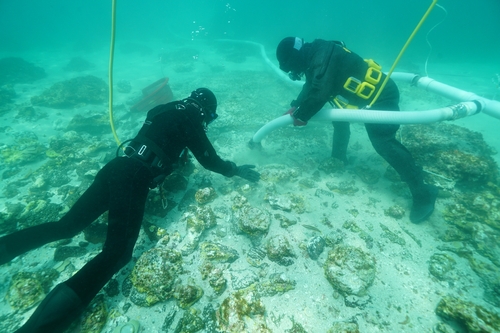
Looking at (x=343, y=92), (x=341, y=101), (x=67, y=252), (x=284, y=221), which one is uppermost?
(x=343, y=92)

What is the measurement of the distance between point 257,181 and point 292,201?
2.88ft

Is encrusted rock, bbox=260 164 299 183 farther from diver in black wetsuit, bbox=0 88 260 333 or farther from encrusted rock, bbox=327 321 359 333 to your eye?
encrusted rock, bbox=327 321 359 333

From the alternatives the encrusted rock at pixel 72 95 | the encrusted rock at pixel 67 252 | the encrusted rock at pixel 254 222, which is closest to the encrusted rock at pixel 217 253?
the encrusted rock at pixel 254 222

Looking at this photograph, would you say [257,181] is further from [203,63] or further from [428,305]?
[203,63]

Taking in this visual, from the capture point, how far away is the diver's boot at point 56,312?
2.15 metres

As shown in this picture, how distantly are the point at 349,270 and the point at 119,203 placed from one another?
10.9 feet

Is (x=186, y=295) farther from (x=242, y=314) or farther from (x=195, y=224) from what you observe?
(x=195, y=224)

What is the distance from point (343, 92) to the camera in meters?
4.46

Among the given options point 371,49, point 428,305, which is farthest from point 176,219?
point 371,49

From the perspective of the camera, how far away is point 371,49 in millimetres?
25156

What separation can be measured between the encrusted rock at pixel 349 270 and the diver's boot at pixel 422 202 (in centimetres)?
175

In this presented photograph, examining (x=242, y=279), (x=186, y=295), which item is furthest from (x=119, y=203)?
(x=242, y=279)

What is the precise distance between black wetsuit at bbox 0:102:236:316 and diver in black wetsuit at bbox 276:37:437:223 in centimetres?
219

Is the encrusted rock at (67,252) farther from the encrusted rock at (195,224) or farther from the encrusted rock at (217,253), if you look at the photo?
the encrusted rock at (217,253)
